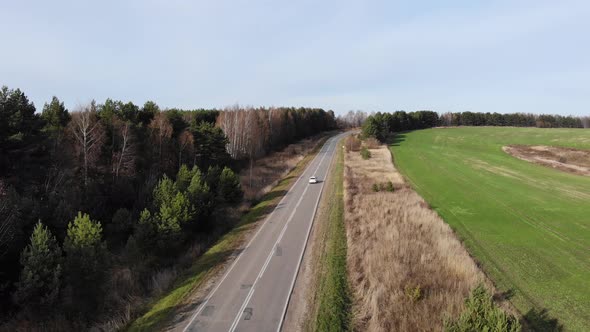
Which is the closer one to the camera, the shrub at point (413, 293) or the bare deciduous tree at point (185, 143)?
the shrub at point (413, 293)

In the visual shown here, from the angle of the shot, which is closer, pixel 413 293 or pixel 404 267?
pixel 413 293

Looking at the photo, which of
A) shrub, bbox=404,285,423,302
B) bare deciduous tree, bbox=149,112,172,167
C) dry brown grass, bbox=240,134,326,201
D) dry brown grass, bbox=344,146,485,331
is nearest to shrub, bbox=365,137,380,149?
dry brown grass, bbox=240,134,326,201

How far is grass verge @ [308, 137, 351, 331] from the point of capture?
15.8 meters

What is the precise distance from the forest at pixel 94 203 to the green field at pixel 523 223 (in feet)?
68.8

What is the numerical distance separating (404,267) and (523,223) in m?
14.9

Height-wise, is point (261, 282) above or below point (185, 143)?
below

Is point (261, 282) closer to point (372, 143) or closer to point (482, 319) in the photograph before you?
point (482, 319)

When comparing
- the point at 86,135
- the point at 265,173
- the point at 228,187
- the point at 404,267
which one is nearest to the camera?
the point at 404,267

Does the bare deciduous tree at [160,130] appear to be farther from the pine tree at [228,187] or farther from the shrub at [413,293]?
the shrub at [413,293]

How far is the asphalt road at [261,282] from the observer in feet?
53.2

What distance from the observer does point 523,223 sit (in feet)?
93.2

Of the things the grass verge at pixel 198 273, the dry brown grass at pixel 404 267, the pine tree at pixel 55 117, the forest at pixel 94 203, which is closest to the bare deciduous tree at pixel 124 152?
the forest at pixel 94 203

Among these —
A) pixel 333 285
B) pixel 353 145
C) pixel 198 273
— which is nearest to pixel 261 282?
pixel 333 285

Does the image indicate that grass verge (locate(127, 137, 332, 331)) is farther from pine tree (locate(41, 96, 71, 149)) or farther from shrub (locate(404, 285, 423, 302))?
pine tree (locate(41, 96, 71, 149))
